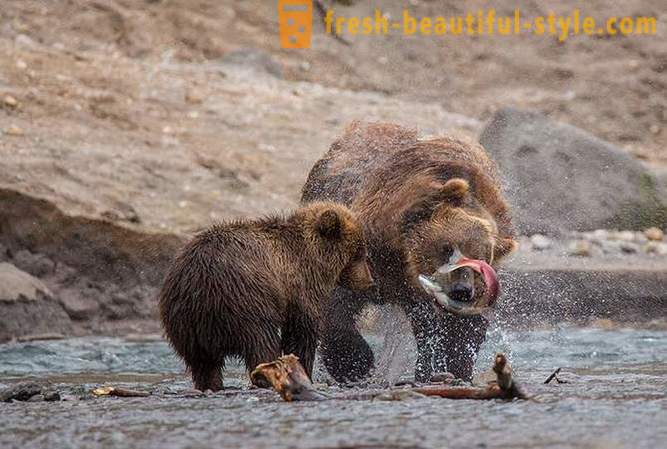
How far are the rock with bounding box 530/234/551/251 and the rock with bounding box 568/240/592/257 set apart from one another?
21cm

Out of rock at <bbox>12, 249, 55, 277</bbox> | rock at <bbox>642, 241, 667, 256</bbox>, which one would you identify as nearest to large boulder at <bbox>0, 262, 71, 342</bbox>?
rock at <bbox>12, 249, 55, 277</bbox>

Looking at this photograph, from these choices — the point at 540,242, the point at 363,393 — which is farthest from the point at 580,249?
the point at 363,393

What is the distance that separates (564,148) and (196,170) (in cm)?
367

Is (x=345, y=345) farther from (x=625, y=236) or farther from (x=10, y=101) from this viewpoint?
(x=10, y=101)

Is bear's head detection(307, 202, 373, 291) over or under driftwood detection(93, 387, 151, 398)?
over

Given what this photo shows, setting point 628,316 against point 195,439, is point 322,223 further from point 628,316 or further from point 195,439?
point 628,316

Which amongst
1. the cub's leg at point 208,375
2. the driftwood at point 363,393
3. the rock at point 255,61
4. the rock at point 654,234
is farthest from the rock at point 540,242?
the driftwood at point 363,393

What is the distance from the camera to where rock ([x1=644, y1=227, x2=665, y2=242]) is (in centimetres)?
1446

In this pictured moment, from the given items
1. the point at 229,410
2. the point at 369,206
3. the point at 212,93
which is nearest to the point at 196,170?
the point at 212,93

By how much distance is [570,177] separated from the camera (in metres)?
15.0

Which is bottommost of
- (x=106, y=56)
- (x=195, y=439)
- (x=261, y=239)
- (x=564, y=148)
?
(x=195, y=439)

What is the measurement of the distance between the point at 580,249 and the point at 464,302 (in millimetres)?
5990

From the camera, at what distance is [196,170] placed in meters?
14.1

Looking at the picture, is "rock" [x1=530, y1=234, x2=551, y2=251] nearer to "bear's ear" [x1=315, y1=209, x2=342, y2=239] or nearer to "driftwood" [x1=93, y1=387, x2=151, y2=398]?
"bear's ear" [x1=315, y1=209, x2=342, y2=239]
